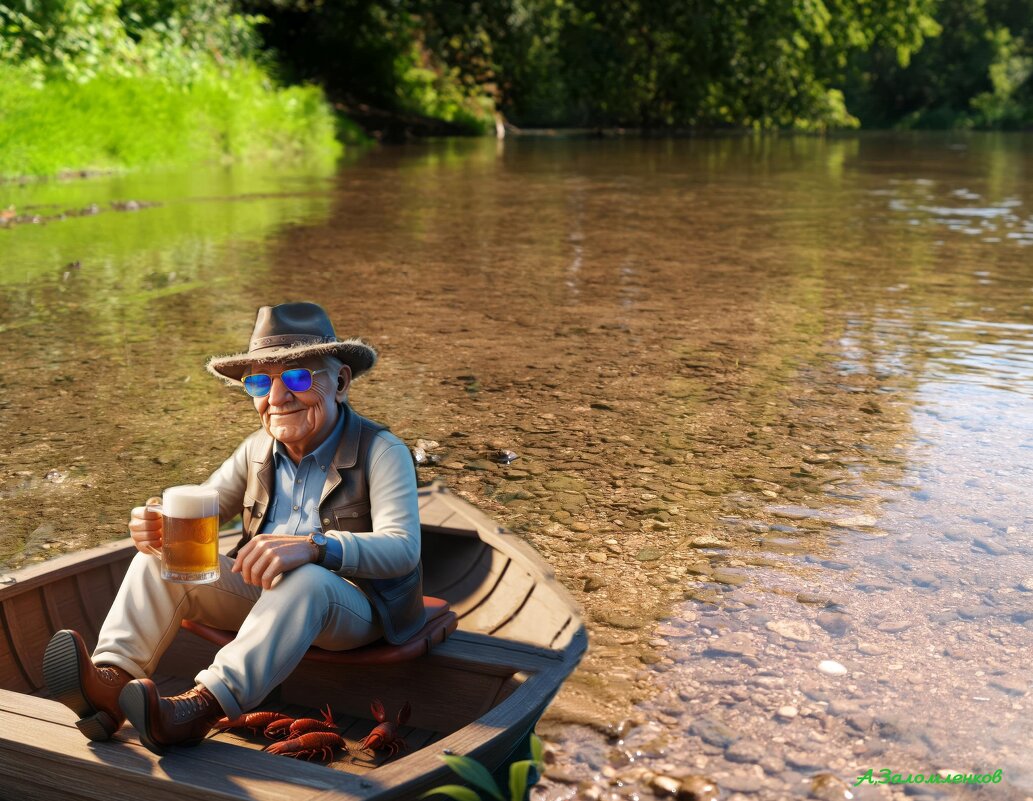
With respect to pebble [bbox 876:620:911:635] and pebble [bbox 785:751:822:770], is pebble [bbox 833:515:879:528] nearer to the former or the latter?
pebble [bbox 876:620:911:635]

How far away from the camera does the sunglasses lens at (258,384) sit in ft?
11.1

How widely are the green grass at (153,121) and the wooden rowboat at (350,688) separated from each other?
54.6 ft

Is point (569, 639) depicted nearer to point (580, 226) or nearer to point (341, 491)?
point (341, 491)

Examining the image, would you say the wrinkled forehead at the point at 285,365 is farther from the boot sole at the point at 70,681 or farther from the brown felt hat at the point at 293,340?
the boot sole at the point at 70,681

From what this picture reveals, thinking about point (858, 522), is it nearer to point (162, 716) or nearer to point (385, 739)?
point (385, 739)

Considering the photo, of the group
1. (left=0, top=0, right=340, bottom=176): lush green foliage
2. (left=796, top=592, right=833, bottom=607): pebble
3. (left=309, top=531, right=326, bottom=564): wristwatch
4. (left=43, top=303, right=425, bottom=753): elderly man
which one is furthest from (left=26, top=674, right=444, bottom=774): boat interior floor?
(left=0, top=0, right=340, bottom=176): lush green foliage

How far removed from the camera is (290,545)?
3139 mm

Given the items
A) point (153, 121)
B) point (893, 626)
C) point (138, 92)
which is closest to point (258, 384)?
point (893, 626)

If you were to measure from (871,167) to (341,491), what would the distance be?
24934 millimetres

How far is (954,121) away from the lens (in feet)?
210

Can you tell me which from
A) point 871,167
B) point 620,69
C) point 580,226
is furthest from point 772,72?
point 580,226

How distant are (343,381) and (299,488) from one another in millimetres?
315

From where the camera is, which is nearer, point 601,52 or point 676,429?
point 676,429

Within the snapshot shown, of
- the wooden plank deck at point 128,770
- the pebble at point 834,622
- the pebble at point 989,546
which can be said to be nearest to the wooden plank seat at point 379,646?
the wooden plank deck at point 128,770
